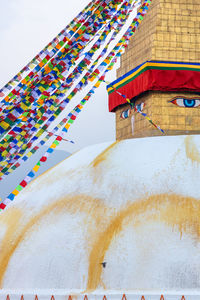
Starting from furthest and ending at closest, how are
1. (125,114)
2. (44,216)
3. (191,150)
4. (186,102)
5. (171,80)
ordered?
1. (125,114)
2. (186,102)
3. (171,80)
4. (191,150)
5. (44,216)

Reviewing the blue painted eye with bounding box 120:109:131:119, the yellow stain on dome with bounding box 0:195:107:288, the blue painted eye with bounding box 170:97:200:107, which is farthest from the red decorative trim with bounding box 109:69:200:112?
the yellow stain on dome with bounding box 0:195:107:288

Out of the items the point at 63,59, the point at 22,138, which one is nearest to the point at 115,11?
the point at 63,59

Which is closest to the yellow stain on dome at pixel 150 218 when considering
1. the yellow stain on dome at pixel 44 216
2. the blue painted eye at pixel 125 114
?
the yellow stain on dome at pixel 44 216

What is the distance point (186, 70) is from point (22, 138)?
15.3ft

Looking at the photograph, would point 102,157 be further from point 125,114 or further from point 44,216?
point 125,114

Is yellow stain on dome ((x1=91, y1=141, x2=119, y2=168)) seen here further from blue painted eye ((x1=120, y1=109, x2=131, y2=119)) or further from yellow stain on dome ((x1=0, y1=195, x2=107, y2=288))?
blue painted eye ((x1=120, y1=109, x2=131, y2=119))

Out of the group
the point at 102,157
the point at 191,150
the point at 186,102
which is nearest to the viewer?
the point at 191,150

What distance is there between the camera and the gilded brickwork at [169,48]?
11.6 meters

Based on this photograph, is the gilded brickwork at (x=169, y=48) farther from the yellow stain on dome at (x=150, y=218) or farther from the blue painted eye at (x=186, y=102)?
the yellow stain on dome at (x=150, y=218)

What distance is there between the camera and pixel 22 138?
8.02 meters

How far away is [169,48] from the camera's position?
11703 mm

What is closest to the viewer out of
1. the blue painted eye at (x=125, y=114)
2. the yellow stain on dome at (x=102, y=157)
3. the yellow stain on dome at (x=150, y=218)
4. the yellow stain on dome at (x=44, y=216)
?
the yellow stain on dome at (x=150, y=218)

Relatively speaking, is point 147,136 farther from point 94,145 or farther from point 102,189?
point 102,189

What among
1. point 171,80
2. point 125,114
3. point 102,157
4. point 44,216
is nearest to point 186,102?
point 171,80
